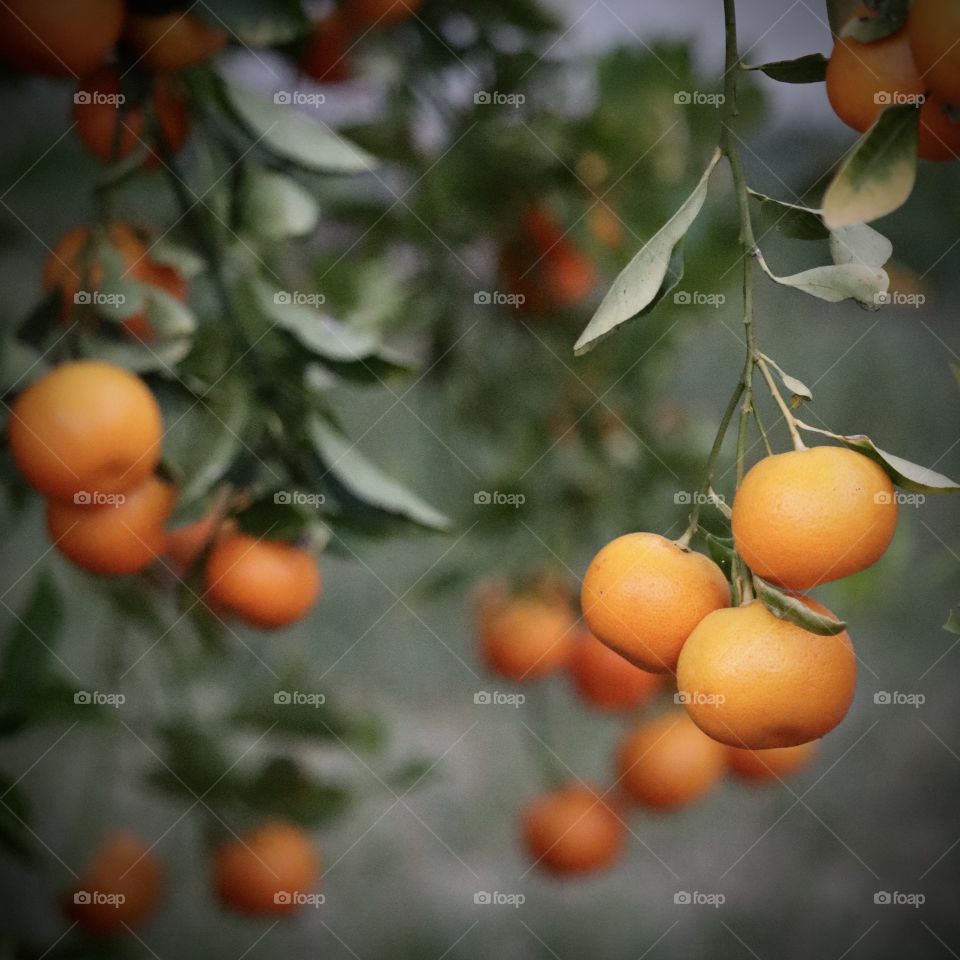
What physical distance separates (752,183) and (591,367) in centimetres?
29

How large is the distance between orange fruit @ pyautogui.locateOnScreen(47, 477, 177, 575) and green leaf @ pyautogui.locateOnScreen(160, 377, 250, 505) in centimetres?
3

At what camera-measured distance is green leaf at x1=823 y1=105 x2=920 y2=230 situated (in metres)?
0.37

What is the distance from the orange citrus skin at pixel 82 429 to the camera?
62cm

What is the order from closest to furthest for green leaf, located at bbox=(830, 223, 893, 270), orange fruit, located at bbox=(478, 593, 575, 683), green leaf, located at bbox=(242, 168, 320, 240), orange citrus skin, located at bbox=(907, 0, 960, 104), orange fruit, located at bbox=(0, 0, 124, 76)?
orange citrus skin, located at bbox=(907, 0, 960, 104)
green leaf, located at bbox=(830, 223, 893, 270)
orange fruit, located at bbox=(0, 0, 124, 76)
green leaf, located at bbox=(242, 168, 320, 240)
orange fruit, located at bbox=(478, 593, 575, 683)

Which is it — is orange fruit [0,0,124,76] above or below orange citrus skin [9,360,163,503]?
above

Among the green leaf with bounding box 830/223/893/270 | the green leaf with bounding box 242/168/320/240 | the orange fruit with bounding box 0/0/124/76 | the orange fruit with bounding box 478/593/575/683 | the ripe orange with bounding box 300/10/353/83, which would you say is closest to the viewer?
the green leaf with bounding box 830/223/893/270

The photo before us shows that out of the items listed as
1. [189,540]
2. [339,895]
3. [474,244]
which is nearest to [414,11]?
[474,244]

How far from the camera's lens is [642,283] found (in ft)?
1.42

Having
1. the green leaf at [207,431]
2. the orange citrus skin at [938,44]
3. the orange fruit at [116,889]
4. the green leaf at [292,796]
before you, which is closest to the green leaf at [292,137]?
the green leaf at [207,431]

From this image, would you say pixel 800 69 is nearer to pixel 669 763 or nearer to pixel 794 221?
pixel 794 221

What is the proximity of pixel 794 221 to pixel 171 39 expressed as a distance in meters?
0.42

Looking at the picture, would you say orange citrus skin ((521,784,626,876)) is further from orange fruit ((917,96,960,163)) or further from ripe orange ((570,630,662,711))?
orange fruit ((917,96,960,163))

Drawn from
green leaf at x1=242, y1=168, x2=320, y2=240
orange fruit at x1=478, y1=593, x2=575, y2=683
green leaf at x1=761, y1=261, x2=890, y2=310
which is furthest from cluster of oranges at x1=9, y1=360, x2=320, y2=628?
green leaf at x1=761, y1=261, x2=890, y2=310

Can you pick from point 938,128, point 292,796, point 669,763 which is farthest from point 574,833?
point 938,128
